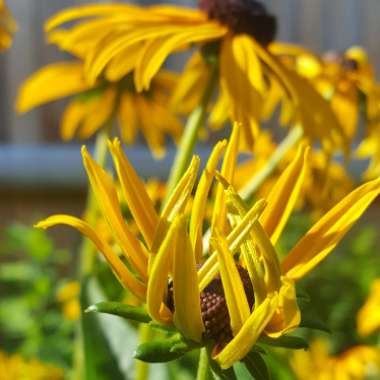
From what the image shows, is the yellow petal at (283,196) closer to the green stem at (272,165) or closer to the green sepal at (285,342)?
the green sepal at (285,342)

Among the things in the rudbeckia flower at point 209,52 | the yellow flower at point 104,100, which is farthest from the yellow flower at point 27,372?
the rudbeckia flower at point 209,52

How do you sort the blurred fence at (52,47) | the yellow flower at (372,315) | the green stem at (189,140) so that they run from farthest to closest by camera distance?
the blurred fence at (52,47)
the yellow flower at (372,315)
the green stem at (189,140)

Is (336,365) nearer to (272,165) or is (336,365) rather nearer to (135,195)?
(272,165)

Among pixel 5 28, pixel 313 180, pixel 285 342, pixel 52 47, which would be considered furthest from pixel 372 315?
pixel 52 47

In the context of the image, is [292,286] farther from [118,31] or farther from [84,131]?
[84,131]

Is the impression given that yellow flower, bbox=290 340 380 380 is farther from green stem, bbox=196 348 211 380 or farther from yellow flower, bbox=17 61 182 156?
green stem, bbox=196 348 211 380

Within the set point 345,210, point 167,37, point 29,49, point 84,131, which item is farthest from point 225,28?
point 29,49
